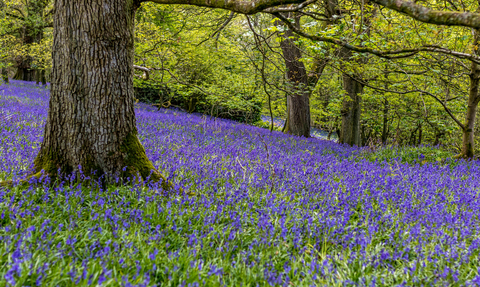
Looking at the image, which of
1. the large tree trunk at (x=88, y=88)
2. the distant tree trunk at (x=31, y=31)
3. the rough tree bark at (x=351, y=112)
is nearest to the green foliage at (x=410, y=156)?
the rough tree bark at (x=351, y=112)

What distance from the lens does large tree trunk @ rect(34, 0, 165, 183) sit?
322 centimetres

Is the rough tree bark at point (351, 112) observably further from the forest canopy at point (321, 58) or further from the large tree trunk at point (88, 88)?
the large tree trunk at point (88, 88)

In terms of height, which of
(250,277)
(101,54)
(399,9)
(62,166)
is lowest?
(250,277)

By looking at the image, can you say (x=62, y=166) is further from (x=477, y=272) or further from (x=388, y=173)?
(x=388, y=173)

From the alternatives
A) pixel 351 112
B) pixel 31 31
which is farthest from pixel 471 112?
pixel 31 31

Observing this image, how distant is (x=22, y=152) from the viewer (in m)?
4.39

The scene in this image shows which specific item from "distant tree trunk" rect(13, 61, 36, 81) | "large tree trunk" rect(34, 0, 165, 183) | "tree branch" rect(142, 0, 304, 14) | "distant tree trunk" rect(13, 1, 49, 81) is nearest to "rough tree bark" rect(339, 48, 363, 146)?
"tree branch" rect(142, 0, 304, 14)

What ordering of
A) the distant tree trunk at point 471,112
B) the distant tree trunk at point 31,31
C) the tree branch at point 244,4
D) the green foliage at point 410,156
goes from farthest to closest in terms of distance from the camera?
the distant tree trunk at point 31,31
the distant tree trunk at point 471,112
the green foliage at point 410,156
the tree branch at point 244,4

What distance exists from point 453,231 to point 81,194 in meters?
4.24

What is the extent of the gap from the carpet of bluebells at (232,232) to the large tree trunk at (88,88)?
38 cm

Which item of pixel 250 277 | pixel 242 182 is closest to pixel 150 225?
pixel 250 277

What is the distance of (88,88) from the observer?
3.28 m

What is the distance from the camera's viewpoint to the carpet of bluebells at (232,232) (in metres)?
2.11

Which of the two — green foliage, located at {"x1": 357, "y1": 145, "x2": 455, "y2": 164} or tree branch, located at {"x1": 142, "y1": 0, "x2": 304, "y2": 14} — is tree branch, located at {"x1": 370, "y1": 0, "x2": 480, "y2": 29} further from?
green foliage, located at {"x1": 357, "y1": 145, "x2": 455, "y2": 164}
